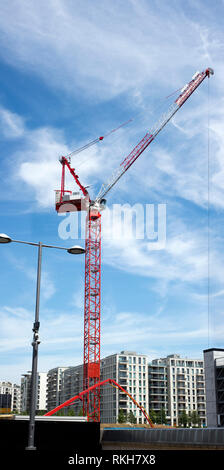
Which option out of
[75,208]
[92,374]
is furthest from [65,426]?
[75,208]

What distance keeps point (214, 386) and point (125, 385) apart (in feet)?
315

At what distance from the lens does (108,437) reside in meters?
44.1

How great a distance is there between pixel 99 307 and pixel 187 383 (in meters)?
107

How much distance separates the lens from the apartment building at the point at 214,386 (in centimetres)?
9016

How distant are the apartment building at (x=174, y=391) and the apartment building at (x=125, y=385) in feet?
14.2

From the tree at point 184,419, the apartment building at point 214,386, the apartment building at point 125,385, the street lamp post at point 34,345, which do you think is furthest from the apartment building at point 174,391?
the street lamp post at point 34,345

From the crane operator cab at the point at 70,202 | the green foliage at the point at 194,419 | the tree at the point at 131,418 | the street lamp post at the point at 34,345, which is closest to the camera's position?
the street lamp post at the point at 34,345

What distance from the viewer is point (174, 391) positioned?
191875 millimetres

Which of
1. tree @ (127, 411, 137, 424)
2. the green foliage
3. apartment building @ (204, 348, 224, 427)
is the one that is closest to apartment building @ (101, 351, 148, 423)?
tree @ (127, 411, 137, 424)

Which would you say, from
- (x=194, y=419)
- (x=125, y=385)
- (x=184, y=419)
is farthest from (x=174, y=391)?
(x=125, y=385)

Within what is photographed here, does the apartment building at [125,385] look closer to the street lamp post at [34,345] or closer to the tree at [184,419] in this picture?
the tree at [184,419]

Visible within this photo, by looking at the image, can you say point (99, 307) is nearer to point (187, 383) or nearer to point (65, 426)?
point (65, 426)

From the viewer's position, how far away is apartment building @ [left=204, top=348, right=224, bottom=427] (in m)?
90.2

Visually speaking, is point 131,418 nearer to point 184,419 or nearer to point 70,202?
point 184,419
